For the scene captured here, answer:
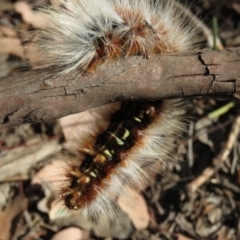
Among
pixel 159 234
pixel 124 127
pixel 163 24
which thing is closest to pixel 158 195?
pixel 159 234

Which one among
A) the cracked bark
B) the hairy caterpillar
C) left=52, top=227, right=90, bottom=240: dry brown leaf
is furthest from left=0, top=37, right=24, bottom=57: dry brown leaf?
the cracked bark

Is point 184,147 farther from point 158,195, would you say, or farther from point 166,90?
point 166,90

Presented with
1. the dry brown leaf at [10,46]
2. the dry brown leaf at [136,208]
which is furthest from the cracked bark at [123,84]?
the dry brown leaf at [10,46]

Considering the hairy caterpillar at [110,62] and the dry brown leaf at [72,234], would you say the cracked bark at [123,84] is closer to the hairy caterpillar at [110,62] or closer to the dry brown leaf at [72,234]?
the hairy caterpillar at [110,62]

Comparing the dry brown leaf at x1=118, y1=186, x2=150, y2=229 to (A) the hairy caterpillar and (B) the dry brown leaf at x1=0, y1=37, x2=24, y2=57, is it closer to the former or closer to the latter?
(A) the hairy caterpillar

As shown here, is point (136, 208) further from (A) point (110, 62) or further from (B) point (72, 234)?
(A) point (110, 62)

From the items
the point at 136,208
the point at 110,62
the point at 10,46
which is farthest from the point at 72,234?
the point at 110,62
